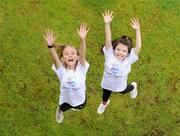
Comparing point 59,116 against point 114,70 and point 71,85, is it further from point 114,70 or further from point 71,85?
point 114,70

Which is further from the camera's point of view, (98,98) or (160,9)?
(160,9)

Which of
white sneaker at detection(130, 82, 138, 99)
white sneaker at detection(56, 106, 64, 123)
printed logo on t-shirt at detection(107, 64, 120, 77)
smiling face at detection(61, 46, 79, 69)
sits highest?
smiling face at detection(61, 46, 79, 69)

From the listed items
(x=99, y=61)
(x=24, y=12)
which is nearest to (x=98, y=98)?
(x=99, y=61)

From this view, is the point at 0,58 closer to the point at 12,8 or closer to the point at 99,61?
the point at 12,8

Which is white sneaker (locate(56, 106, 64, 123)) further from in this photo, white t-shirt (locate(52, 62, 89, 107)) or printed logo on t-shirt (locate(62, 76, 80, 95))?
printed logo on t-shirt (locate(62, 76, 80, 95))

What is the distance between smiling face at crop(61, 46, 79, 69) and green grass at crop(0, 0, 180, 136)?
6.58ft

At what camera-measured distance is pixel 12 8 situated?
11320 millimetres

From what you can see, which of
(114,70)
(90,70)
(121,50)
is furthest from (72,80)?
(90,70)

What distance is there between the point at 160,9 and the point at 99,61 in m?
1.93

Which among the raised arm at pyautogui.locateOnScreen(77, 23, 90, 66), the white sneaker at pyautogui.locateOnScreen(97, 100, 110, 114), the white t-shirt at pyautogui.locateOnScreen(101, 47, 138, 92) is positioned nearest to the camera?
the raised arm at pyautogui.locateOnScreen(77, 23, 90, 66)

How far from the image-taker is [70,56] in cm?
853

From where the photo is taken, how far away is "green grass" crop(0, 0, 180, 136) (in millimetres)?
10359

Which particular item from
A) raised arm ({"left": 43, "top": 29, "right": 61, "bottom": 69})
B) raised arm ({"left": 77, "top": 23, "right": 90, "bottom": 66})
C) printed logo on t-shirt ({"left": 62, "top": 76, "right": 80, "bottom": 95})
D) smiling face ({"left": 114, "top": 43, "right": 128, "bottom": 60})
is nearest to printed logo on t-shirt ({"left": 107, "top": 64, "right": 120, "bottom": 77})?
smiling face ({"left": 114, "top": 43, "right": 128, "bottom": 60})

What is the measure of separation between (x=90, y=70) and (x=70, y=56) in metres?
2.42
